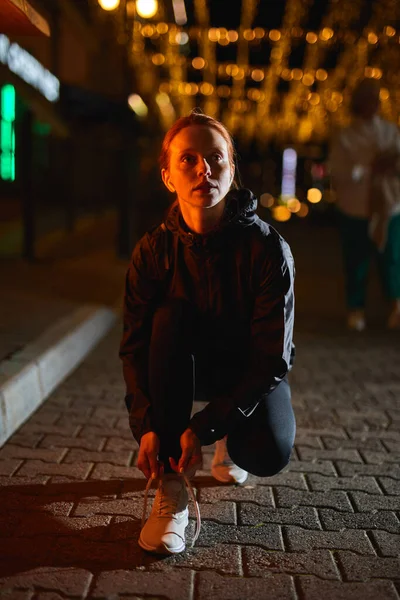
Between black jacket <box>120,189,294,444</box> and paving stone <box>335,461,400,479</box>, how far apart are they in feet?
3.34

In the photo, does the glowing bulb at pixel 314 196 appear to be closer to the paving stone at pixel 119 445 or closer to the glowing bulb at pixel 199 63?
the glowing bulb at pixel 199 63

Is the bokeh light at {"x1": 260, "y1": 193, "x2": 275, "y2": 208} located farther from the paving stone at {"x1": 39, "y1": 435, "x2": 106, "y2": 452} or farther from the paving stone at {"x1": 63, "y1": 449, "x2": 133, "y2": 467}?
the paving stone at {"x1": 63, "y1": 449, "x2": 133, "y2": 467}

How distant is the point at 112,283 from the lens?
10086mm

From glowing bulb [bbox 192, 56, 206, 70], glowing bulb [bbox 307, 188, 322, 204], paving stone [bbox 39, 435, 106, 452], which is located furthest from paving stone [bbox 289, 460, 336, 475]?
glowing bulb [bbox 307, 188, 322, 204]

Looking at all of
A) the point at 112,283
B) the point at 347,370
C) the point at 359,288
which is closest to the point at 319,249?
the point at 112,283

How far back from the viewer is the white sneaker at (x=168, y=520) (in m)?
2.81

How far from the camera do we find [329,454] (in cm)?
410

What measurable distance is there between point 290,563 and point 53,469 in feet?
4.72

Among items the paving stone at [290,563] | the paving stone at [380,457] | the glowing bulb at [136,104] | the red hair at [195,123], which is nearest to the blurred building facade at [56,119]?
the glowing bulb at [136,104]

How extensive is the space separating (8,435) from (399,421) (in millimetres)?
2378

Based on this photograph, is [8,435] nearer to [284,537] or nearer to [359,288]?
[284,537]

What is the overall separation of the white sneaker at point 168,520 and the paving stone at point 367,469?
1109 mm

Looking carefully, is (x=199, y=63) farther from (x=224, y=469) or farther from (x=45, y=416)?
(x=224, y=469)

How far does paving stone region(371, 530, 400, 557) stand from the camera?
9.50ft
